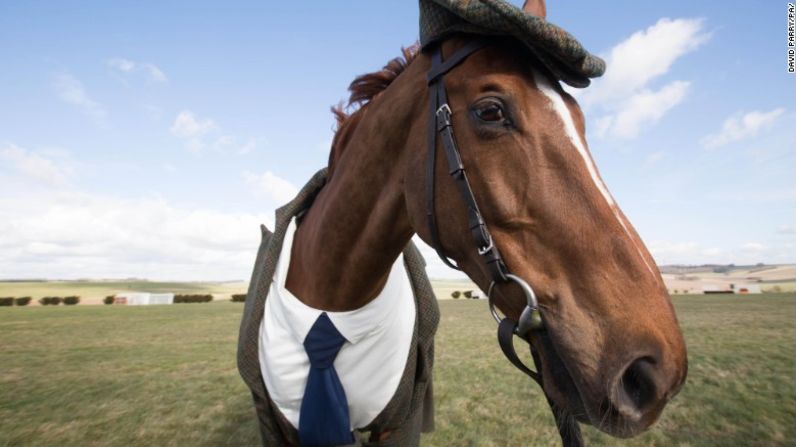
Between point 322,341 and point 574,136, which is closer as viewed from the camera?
point 574,136

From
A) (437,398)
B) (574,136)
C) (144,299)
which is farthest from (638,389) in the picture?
(144,299)

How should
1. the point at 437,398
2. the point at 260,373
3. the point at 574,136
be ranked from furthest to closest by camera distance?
the point at 437,398 < the point at 260,373 < the point at 574,136

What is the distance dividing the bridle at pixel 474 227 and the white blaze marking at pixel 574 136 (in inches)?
11.3

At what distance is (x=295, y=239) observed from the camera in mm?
2650

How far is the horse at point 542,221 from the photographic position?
3.34ft

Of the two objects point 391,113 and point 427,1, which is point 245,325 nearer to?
point 391,113

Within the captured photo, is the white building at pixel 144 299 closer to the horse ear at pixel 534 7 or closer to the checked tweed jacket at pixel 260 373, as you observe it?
the checked tweed jacket at pixel 260 373

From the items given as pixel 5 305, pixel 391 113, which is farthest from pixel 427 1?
pixel 5 305

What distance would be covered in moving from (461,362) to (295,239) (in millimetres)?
8258

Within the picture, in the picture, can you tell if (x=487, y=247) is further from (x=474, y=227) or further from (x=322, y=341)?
(x=322, y=341)

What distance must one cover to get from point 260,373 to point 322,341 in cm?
52

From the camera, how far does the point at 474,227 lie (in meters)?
1.31

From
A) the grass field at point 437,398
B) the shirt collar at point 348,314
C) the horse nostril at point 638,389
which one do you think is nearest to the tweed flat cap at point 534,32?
the horse nostril at point 638,389

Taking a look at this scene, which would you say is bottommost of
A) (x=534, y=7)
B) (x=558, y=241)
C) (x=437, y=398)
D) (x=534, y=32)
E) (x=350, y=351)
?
(x=437, y=398)
